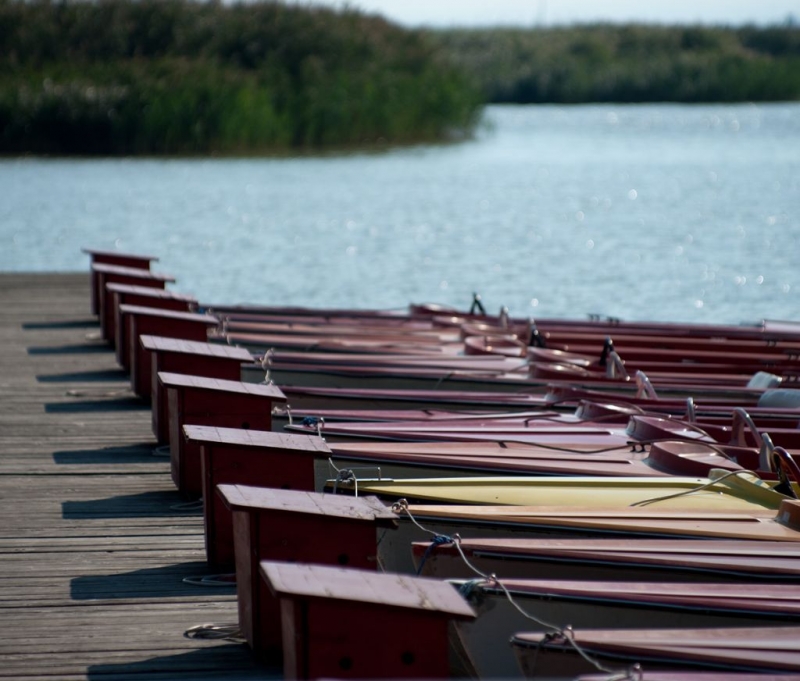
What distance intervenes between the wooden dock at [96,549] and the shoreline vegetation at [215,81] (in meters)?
18.6

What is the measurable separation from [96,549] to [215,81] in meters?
22.7

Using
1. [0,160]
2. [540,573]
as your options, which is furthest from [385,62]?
[540,573]

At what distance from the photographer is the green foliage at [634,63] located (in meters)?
45.4

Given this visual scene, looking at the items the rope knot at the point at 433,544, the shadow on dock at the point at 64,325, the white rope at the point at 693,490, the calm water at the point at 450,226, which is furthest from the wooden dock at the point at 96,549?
the calm water at the point at 450,226

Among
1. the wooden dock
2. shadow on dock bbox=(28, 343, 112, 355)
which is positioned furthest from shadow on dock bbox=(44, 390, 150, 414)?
shadow on dock bbox=(28, 343, 112, 355)

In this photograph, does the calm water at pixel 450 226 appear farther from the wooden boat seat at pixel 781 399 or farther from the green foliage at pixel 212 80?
the wooden boat seat at pixel 781 399

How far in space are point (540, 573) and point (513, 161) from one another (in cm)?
2813

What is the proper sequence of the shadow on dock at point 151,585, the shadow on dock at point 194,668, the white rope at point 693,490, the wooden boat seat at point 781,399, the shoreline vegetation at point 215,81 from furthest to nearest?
the shoreline vegetation at point 215,81 < the wooden boat seat at point 781,399 < the white rope at point 693,490 < the shadow on dock at point 151,585 < the shadow on dock at point 194,668

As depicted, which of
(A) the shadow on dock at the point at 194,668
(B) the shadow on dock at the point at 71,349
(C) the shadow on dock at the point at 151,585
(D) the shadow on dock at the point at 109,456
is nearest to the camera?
(A) the shadow on dock at the point at 194,668

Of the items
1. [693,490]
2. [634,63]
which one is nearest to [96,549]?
[693,490]

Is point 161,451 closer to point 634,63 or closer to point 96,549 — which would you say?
point 96,549

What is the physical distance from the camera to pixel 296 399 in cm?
636

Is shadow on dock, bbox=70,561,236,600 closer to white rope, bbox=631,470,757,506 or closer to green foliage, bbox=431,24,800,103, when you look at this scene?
white rope, bbox=631,470,757,506

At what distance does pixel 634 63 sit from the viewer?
1943 inches
